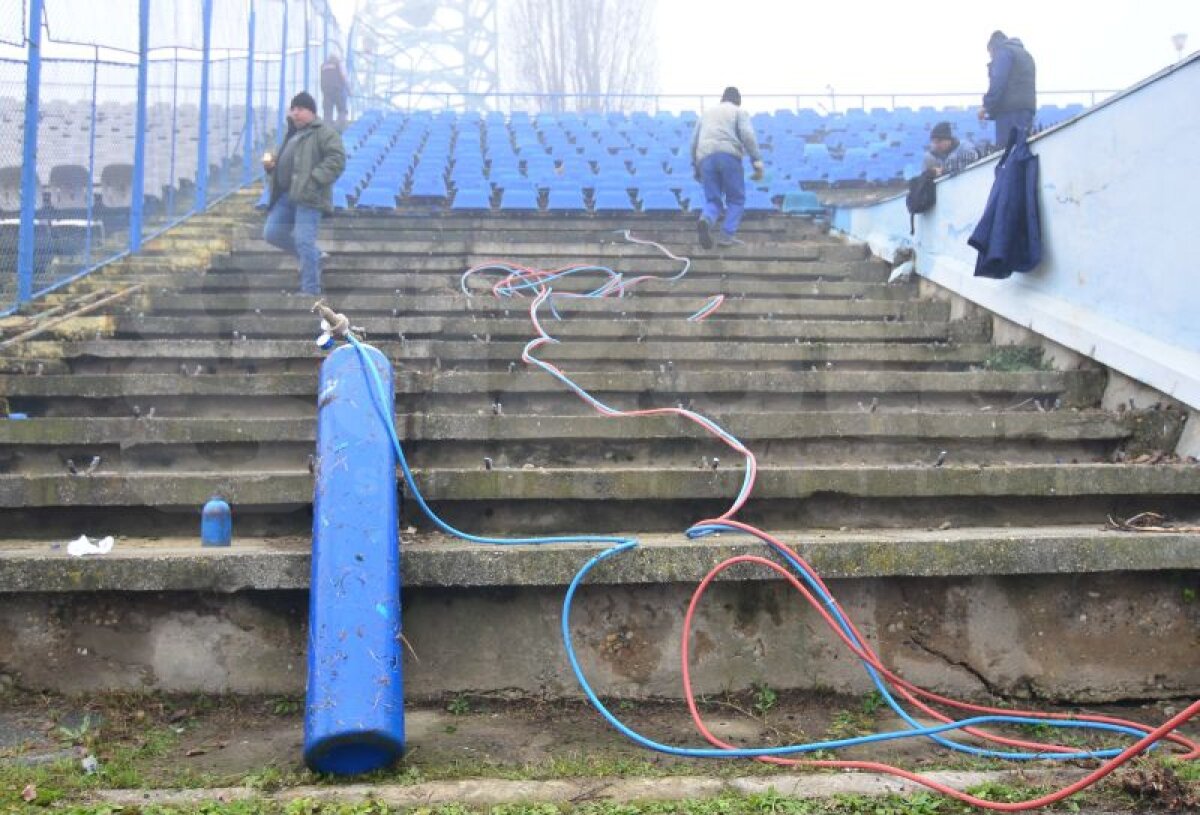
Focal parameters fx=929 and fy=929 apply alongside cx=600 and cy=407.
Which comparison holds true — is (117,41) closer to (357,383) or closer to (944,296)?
(357,383)

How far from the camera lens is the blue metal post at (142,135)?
7.32 m

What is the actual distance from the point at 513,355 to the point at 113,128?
4.06 m

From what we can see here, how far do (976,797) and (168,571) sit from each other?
97.5 inches

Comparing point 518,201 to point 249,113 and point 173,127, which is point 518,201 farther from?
point 249,113

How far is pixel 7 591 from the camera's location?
2.98 meters

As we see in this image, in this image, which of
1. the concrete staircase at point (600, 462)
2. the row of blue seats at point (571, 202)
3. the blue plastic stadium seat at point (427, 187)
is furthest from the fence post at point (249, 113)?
the concrete staircase at point (600, 462)

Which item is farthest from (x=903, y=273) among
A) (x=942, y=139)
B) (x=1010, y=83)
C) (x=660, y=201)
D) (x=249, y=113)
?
(x=249, y=113)

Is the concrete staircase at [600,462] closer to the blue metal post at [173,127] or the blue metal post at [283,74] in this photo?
the blue metal post at [173,127]

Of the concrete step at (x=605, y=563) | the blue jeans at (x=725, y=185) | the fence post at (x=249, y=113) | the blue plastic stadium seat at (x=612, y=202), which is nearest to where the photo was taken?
the concrete step at (x=605, y=563)

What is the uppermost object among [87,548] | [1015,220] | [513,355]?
[1015,220]

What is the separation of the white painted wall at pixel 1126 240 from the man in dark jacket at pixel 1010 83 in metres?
1.73

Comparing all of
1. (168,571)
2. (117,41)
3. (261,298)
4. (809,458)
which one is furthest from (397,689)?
(117,41)

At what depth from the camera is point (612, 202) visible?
962cm

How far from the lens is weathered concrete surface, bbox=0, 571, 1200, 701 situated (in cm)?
309
